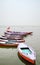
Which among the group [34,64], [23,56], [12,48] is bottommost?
[34,64]

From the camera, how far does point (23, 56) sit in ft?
56.6

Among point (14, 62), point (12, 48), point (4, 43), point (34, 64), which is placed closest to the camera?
point (34, 64)

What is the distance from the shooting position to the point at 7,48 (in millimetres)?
24297

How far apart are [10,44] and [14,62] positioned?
887 cm

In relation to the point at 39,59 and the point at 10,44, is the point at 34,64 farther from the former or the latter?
the point at 10,44

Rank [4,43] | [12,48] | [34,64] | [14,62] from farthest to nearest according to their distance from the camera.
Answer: [4,43] < [12,48] < [14,62] < [34,64]

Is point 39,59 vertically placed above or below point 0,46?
below

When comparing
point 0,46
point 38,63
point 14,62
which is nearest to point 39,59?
point 38,63

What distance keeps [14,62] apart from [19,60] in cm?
95

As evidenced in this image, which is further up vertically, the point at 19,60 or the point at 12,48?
the point at 12,48

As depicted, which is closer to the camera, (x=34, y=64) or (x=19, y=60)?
(x=34, y=64)

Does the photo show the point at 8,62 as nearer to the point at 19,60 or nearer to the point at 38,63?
the point at 19,60

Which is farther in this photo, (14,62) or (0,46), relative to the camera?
(0,46)

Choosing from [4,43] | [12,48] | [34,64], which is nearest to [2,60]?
[34,64]
